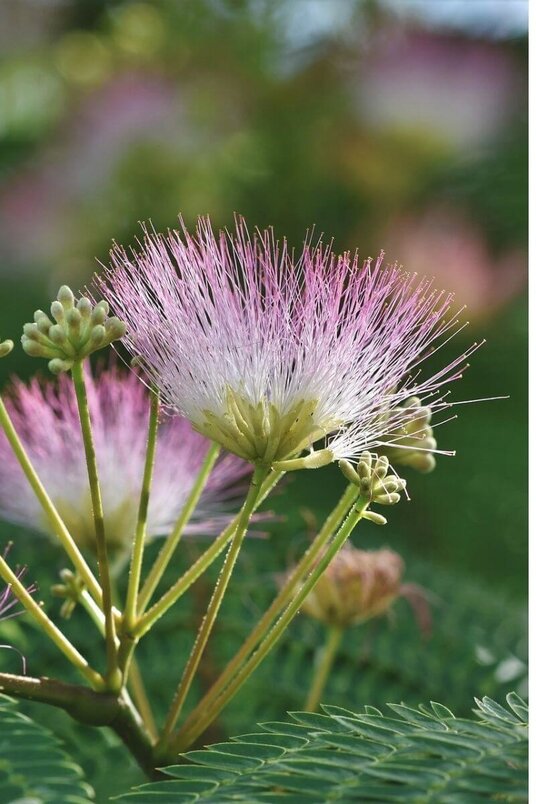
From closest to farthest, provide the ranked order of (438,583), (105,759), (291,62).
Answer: (105,759) < (438,583) < (291,62)

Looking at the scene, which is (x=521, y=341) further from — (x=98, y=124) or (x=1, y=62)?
(x=1, y=62)

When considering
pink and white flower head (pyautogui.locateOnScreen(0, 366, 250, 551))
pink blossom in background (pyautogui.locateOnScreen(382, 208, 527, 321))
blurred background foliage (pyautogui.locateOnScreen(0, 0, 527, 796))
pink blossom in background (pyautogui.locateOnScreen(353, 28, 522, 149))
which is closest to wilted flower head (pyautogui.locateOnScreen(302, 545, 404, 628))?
pink and white flower head (pyautogui.locateOnScreen(0, 366, 250, 551))

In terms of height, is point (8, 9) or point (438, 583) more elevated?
point (8, 9)

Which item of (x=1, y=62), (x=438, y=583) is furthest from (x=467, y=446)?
(x=1, y=62)

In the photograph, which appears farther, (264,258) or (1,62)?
(1,62)

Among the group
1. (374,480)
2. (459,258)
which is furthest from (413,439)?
(459,258)

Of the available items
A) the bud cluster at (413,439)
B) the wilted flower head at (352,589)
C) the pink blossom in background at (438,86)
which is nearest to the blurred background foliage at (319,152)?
the pink blossom in background at (438,86)
